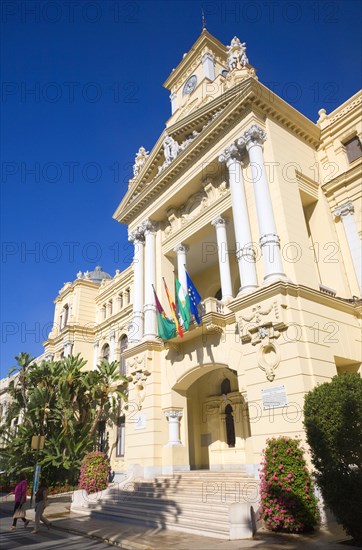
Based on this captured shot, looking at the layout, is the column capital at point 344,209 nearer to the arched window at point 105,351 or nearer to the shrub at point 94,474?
the shrub at point 94,474

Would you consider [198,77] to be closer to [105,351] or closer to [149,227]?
[149,227]

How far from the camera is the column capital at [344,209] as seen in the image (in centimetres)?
1702

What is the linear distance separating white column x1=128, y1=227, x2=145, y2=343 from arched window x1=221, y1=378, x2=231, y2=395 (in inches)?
187

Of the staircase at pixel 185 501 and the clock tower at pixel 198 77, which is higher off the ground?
the clock tower at pixel 198 77

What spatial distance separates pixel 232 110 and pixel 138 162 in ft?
29.9

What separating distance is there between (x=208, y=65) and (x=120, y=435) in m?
24.0

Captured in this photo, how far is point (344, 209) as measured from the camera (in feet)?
56.4

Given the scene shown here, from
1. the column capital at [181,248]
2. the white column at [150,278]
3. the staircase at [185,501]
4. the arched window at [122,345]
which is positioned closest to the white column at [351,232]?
the column capital at [181,248]

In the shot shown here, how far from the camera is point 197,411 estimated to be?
20.5 metres

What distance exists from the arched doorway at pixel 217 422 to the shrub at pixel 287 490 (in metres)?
7.69

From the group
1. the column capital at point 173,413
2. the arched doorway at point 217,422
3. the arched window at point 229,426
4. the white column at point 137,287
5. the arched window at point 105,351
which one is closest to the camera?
the column capital at point 173,413

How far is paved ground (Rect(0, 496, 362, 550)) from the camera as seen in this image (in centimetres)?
852

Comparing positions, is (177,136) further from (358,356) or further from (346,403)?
(346,403)

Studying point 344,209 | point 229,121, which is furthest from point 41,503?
point 229,121
